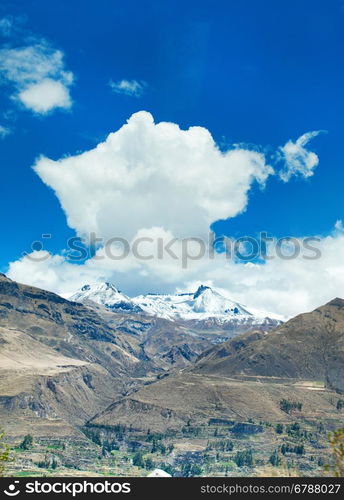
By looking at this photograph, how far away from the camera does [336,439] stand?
3306cm
